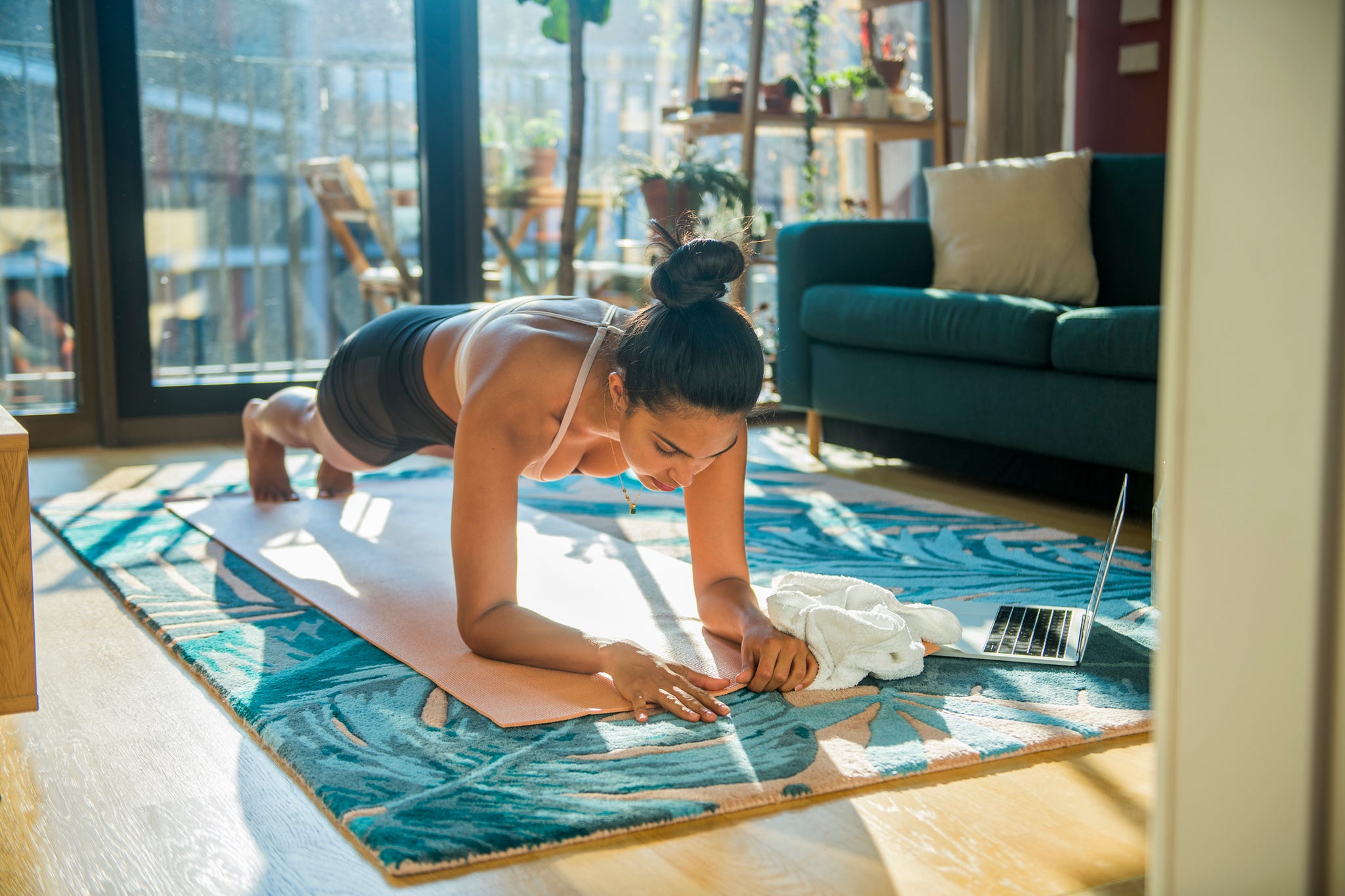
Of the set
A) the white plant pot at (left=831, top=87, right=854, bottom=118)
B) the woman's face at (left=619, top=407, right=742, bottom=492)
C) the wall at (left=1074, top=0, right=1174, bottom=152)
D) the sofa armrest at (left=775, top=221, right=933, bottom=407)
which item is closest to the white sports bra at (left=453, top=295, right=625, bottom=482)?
the woman's face at (left=619, top=407, right=742, bottom=492)

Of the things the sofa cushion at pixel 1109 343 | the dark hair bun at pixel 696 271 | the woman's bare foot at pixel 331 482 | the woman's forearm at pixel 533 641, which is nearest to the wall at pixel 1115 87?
the sofa cushion at pixel 1109 343

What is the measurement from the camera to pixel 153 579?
2205mm

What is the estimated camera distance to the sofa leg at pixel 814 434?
362 centimetres

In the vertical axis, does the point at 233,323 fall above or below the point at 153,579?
above

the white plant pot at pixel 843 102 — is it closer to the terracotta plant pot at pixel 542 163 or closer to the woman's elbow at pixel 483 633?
the terracotta plant pot at pixel 542 163

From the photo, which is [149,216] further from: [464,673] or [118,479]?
[464,673]

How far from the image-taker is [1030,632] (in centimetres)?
185

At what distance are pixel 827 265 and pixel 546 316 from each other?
1.76 meters

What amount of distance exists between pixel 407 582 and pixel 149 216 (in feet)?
7.71

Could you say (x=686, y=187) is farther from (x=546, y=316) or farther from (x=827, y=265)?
(x=546, y=316)

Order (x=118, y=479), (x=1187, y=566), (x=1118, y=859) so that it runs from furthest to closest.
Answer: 1. (x=118, y=479)
2. (x=1118, y=859)
3. (x=1187, y=566)

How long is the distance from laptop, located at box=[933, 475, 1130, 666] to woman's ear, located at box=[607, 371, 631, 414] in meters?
0.59

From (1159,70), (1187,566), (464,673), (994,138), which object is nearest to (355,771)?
(464,673)

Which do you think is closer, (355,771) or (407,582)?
(355,771)
